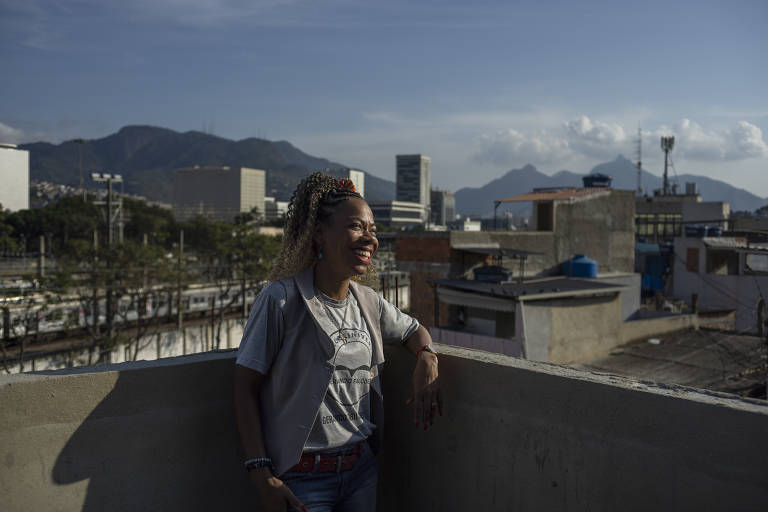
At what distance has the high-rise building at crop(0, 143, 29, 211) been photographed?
71562 mm

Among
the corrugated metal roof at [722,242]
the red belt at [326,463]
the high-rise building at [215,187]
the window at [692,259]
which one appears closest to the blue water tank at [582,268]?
the corrugated metal roof at [722,242]

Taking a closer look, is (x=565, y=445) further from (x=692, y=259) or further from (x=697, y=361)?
(x=692, y=259)

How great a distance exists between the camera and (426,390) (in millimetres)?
2941

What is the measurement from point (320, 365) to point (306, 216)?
2.40ft

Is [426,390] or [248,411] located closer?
[248,411]

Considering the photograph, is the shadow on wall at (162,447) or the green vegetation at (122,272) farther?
the green vegetation at (122,272)

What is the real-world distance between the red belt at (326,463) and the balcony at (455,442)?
2.00 ft

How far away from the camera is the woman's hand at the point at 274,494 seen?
97.5 inches

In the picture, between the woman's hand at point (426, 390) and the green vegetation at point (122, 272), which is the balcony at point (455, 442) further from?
the green vegetation at point (122, 272)

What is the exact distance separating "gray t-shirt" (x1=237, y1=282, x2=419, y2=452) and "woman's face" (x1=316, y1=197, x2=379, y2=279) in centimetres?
16

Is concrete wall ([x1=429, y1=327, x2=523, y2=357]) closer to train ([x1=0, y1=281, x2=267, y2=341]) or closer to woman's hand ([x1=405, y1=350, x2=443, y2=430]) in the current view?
train ([x1=0, y1=281, x2=267, y2=341])

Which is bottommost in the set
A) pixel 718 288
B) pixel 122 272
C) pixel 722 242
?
pixel 718 288

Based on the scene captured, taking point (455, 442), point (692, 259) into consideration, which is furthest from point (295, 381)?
point (692, 259)

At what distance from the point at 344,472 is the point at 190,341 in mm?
26474
